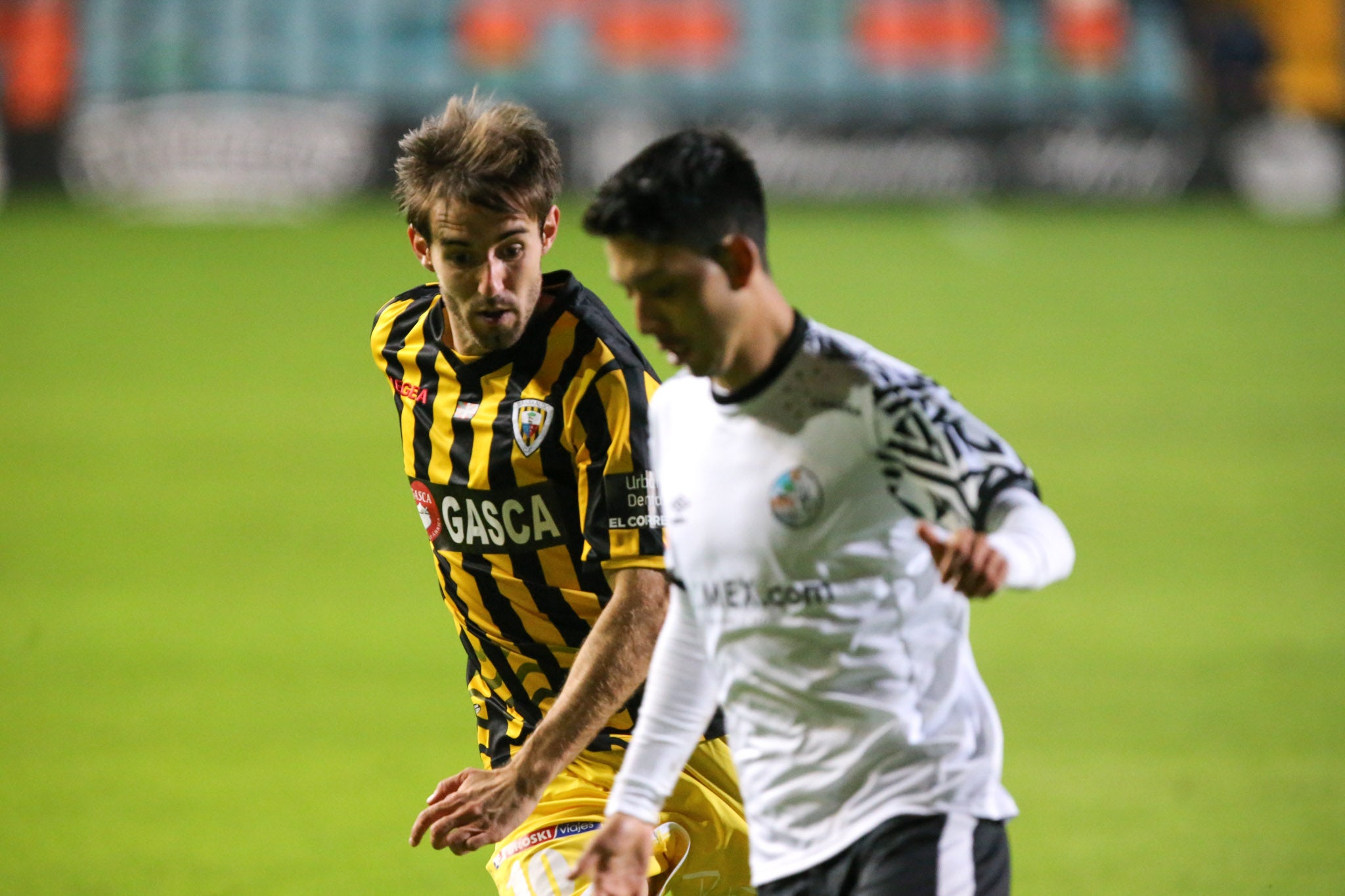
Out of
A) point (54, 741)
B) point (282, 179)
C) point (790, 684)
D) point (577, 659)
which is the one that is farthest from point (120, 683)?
point (282, 179)

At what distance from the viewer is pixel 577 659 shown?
349cm

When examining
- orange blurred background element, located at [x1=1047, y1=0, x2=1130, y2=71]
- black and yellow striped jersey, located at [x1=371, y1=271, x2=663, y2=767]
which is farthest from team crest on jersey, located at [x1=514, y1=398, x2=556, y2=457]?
orange blurred background element, located at [x1=1047, y1=0, x2=1130, y2=71]

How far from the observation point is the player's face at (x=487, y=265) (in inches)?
143

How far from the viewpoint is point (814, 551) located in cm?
290

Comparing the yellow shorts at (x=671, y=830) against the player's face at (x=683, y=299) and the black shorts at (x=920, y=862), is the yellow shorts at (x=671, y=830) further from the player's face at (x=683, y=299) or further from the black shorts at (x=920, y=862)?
the player's face at (x=683, y=299)

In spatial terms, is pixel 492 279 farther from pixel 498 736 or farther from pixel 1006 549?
pixel 1006 549

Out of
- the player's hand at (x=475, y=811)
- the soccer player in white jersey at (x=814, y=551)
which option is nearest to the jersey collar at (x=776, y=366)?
the soccer player in white jersey at (x=814, y=551)

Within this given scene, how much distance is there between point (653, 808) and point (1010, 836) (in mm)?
3308

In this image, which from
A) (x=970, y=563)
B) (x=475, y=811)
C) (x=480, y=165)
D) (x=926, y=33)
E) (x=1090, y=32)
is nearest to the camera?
(x=970, y=563)

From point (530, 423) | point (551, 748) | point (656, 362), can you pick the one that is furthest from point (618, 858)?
point (656, 362)

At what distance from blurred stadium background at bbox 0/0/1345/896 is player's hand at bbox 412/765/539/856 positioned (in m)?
2.29

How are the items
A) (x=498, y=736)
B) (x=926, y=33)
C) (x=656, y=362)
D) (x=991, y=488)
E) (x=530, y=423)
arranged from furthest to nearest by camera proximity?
(x=926, y=33) → (x=656, y=362) → (x=498, y=736) → (x=530, y=423) → (x=991, y=488)

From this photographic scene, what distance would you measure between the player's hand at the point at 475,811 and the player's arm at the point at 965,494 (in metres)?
1.08

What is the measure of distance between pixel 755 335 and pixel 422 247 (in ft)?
3.88
